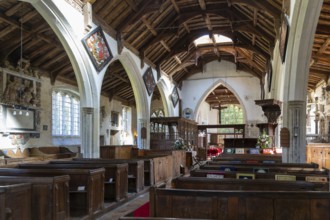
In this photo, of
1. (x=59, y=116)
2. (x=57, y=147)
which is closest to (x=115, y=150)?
(x=57, y=147)

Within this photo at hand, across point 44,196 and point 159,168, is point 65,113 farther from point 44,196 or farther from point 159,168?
point 44,196

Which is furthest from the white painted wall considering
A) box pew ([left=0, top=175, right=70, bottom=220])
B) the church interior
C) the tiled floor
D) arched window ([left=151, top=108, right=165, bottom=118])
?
box pew ([left=0, top=175, right=70, bottom=220])

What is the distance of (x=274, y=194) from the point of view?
7.93 ft

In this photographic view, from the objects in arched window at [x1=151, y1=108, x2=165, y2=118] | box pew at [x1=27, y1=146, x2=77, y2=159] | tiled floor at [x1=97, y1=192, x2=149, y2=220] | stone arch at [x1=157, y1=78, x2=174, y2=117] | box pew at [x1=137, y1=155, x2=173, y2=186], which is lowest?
tiled floor at [x1=97, y1=192, x2=149, y2=220]

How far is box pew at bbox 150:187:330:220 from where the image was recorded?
7.85ft

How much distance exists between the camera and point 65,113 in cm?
1314

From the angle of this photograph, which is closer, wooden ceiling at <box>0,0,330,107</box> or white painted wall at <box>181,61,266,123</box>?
wooden ceiling at <box>0,0,330,107</box>

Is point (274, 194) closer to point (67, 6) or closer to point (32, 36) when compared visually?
point (67, 6)

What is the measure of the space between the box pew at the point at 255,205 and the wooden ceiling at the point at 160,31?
5944mm

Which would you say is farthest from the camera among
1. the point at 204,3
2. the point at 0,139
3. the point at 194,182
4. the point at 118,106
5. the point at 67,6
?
the point at 118,106

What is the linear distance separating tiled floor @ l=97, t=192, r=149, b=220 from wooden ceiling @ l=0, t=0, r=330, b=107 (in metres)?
Answer: 5.28

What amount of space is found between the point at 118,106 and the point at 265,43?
9.19m

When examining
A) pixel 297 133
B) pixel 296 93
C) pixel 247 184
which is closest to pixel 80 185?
pixel 247 184

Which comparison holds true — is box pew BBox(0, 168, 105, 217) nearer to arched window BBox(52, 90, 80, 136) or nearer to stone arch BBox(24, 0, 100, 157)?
stone arch BBox(24, 0, 100, 157)
